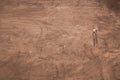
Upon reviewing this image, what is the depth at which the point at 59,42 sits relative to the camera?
2.04 meters

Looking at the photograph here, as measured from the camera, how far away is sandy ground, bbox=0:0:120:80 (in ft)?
5.99

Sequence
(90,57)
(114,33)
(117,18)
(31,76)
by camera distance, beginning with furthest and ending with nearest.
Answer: (117,18) < (114,33) < (90,57) < (31,76)

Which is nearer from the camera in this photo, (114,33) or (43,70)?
(43,70)

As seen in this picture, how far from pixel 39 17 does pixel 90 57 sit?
980mm

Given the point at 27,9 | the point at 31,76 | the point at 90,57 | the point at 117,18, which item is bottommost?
the point at 31,76

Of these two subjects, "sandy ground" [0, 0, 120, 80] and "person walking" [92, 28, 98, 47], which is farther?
"person walking" [92, 28, 98, 47]

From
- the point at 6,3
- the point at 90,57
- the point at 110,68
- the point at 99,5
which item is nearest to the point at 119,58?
the point at 110,68

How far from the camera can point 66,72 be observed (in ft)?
5.99

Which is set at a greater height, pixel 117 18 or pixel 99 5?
pixel 99 5

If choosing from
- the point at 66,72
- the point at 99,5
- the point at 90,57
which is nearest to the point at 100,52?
the point at 90,57

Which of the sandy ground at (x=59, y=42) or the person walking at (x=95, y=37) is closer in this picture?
the sandy ground at (x=59, y=42)

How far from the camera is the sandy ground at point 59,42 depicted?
183 centimetres

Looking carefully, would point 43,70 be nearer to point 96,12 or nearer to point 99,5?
point 96,12

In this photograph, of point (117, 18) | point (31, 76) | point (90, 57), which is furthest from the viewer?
point (117, 18)
